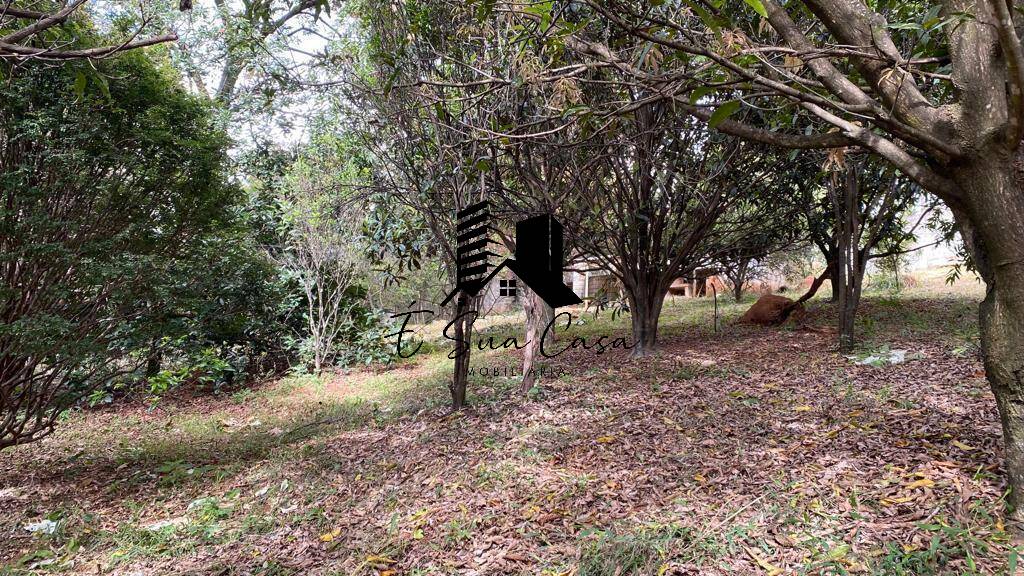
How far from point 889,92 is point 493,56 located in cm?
296

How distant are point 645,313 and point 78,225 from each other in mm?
5348

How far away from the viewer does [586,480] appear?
2867mm

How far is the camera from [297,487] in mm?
3512

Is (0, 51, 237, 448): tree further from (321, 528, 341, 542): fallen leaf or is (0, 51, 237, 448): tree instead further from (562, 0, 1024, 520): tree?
(562, 0, 1024, 520): tree

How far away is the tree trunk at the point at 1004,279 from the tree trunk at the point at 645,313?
13.3 feet

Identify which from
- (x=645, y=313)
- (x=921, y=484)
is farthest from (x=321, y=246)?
(x=921, y=484)

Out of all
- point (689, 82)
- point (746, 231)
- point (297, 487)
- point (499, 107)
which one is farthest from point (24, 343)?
point (746, 231)

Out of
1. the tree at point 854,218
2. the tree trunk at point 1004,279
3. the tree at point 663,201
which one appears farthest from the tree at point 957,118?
the tree at point 854,218

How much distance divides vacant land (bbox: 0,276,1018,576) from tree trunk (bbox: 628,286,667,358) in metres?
0.53

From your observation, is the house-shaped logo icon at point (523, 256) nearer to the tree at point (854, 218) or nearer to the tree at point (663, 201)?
the tree at point (663, 201)

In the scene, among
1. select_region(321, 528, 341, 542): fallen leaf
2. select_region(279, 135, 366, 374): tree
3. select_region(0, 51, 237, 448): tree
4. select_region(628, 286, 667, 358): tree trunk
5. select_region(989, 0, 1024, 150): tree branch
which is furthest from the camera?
select_region(279, 135, 366, 374): tree

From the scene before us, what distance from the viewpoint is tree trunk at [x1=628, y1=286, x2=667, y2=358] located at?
19.9ft

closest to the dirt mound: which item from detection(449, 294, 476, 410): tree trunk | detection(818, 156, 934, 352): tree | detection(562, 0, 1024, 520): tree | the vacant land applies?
the vacant land

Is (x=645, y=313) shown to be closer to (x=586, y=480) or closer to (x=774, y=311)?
(x=774, y=311)
